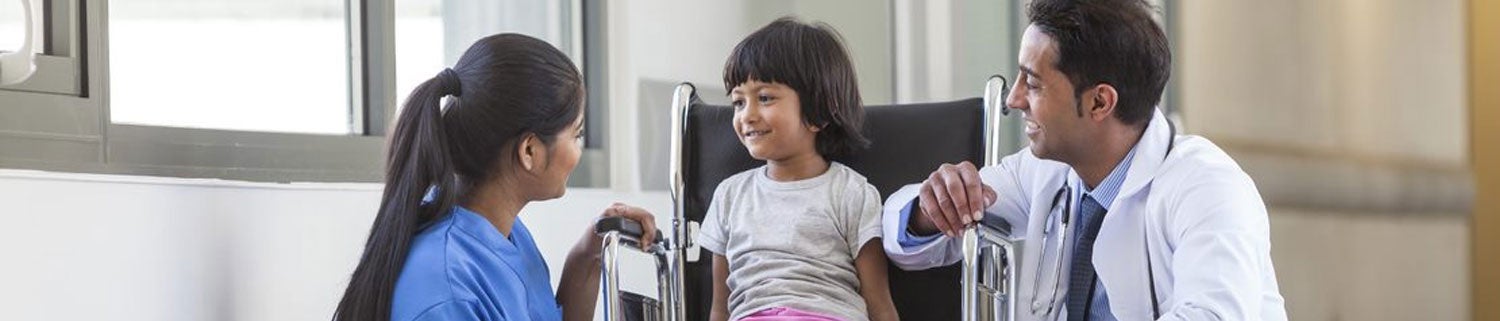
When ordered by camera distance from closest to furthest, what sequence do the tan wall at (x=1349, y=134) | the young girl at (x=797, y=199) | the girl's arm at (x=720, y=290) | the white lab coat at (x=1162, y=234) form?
1. the white lab coat at (x=1162, y=234)
2. the young girl at (x=797, y=199)
3. the girl's arm at (x=720, y=290)
4. the tan wall at (x=1349, y=134)

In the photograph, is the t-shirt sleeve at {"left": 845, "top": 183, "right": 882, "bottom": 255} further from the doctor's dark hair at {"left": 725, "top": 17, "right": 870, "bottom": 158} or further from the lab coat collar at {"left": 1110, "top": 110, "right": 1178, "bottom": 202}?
the lab coat collar at {"left": 1110, "top": 110, "right": 1178, "bottom": 202}

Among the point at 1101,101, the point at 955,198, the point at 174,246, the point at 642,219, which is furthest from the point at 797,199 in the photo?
the point at 174,246

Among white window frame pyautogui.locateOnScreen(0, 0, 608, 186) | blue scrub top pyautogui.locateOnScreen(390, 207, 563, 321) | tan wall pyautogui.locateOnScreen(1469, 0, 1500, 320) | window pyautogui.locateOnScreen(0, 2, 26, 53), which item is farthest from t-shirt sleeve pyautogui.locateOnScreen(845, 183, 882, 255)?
tan wall pyautogui.locateOnScreen(1469, 0, 1500, 320)

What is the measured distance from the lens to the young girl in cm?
253

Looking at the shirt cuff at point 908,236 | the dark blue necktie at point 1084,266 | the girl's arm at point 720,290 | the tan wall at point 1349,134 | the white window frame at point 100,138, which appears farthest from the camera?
the tan wall at point 1349,134

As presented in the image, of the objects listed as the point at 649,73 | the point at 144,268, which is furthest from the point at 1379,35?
the point at 144,268

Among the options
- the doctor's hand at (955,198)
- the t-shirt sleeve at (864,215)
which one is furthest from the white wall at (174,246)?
the doctor's hand at (955,198)

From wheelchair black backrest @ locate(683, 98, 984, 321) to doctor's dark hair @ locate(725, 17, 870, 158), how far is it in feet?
0.16

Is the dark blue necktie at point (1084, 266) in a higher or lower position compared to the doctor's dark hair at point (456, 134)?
lower

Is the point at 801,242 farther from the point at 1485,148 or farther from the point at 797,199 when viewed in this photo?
the point at 1485,148

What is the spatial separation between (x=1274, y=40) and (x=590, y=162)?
172cm

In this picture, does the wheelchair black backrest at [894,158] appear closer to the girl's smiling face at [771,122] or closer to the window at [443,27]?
the girl's smiling face at [771,122]

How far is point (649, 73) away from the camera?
3.56 meters

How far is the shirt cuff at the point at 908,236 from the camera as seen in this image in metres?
2.42
